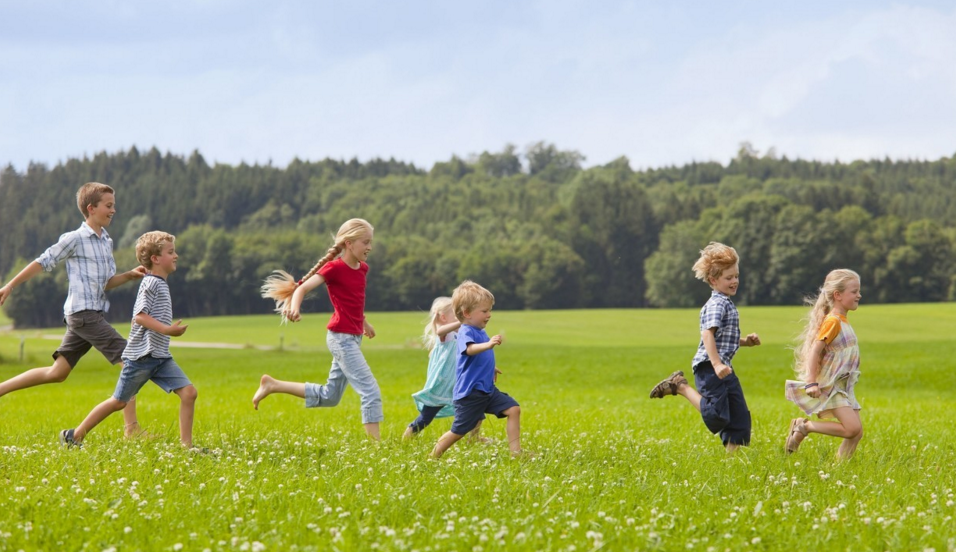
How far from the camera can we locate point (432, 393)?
356 inches

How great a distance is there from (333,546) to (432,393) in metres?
4.39

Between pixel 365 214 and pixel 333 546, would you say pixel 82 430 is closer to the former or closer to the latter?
pixel 333 546

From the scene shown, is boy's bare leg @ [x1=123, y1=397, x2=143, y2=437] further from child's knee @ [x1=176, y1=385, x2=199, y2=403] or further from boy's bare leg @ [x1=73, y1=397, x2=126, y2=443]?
child's knee @ [x1=176, y1=385, x2=199, y2=403]

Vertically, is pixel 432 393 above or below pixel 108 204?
below

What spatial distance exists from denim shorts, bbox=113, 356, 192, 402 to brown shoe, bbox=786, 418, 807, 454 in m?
5.24

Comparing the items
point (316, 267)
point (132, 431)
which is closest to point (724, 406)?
point (316, 267)

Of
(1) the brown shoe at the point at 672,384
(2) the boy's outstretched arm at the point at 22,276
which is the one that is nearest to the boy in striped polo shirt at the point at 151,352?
(2) the boy's outstretched arm at the point at 22,276

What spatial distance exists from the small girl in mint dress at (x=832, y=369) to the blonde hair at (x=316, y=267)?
4061 millimetres

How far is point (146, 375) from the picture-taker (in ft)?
26.8

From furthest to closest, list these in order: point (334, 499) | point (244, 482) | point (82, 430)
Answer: point (82, 430) → point (244, 482) → point (334, 499)

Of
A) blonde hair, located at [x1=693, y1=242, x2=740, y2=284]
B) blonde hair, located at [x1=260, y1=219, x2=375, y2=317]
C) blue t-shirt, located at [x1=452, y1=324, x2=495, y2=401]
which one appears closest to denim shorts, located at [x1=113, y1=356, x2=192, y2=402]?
blonde hair, located at [x1=260, y1=219, x2=375, y2=317]

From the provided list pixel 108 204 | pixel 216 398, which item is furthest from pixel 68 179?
pixel 108 204

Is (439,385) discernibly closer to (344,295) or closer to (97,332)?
(344,295)

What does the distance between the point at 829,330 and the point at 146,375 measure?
19.3 ft
